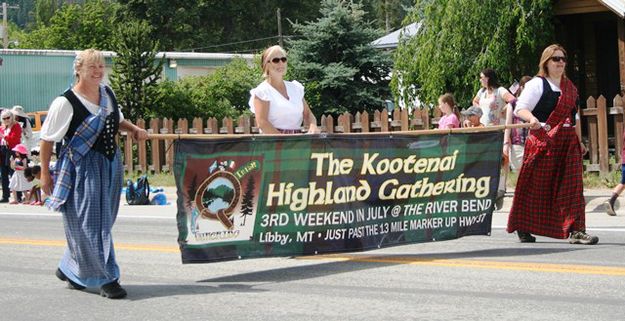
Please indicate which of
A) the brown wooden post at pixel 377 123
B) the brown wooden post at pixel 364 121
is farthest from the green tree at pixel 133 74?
the brown wooden post at pixel 377 123

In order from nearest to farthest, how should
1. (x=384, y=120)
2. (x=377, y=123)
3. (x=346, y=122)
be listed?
(x=384, y=120)
(x=377, y=123)
(x=346, y=122)

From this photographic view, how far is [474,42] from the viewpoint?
2323 cm

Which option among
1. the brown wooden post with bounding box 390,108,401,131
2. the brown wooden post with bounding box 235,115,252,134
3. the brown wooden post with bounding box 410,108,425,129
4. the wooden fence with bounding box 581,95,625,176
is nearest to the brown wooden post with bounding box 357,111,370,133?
the brown wooden post with bounding box 390,108,401,131

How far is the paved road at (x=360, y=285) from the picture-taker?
7.16m

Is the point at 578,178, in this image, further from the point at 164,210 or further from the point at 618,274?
the point at 164,210

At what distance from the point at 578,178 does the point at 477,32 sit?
1308 cm

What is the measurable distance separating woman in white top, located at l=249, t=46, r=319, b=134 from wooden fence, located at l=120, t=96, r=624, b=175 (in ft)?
3.85

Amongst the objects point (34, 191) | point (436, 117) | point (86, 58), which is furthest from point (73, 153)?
point (436, 117)

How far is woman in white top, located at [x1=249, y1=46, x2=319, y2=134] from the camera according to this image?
9.42 metres

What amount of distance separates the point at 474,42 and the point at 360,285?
621 inches

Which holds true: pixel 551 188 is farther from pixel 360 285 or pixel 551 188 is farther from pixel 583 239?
pixel 360 285

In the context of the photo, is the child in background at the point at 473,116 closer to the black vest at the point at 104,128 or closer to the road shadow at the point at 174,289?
the road shadow at the point at 174,289

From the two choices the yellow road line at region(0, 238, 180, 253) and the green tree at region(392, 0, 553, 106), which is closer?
the yellow road line at region(0, 238, 180, 253)

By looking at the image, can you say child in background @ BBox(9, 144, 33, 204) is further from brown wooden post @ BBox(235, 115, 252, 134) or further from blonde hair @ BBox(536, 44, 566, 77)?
blonde hair @ BBox(536, 44, 566, 77)
